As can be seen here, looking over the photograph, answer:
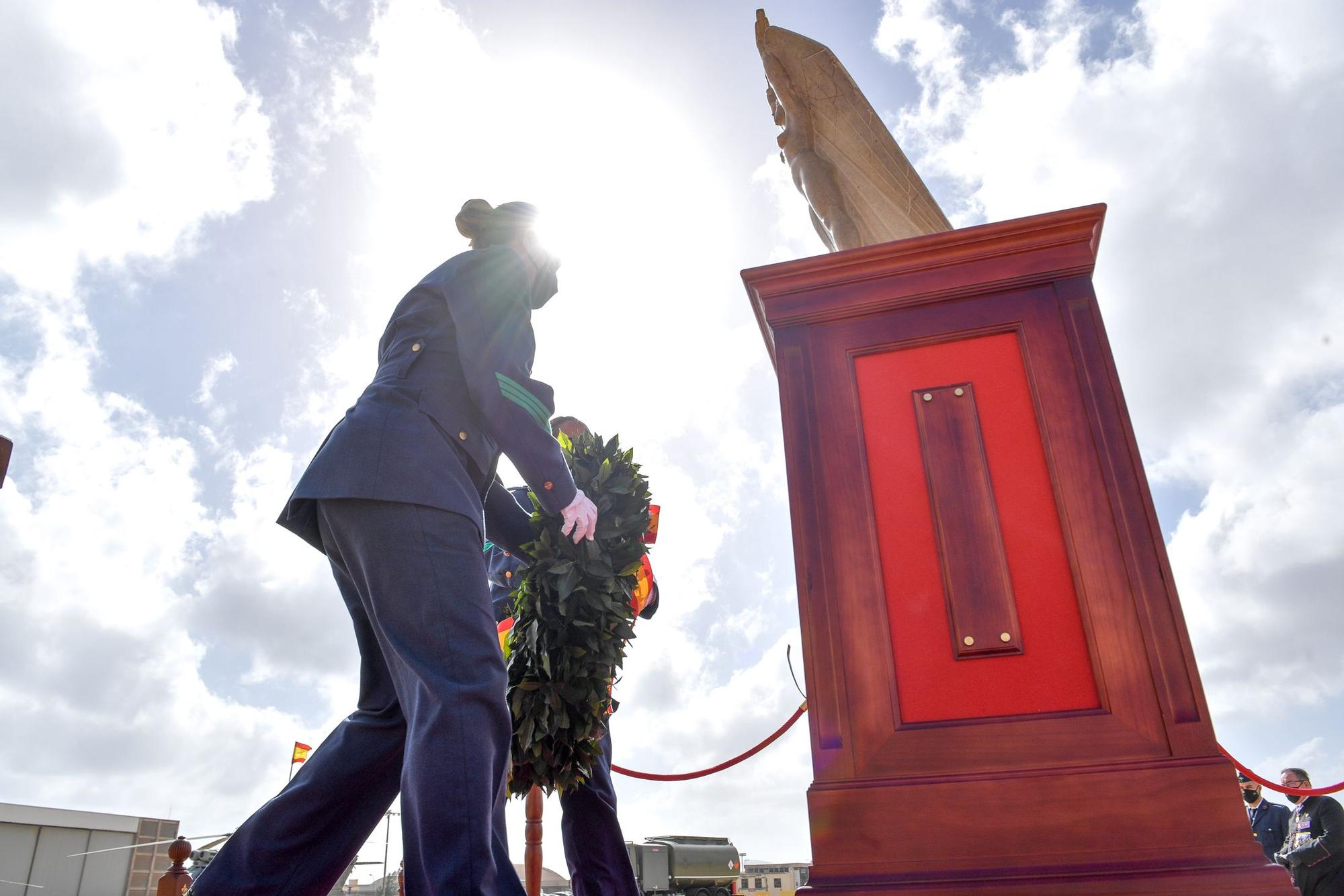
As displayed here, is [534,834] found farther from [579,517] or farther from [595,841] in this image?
[579,517]

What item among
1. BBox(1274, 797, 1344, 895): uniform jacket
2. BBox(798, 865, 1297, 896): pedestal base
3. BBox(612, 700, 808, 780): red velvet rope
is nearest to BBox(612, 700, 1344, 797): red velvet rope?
BBox(612, 700, 808, 780): red velvet rope

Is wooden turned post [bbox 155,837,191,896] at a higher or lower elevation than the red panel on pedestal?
lower

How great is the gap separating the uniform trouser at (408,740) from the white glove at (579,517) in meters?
0.26

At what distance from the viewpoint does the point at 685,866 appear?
18.1 m

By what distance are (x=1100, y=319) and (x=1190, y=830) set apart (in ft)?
4.15

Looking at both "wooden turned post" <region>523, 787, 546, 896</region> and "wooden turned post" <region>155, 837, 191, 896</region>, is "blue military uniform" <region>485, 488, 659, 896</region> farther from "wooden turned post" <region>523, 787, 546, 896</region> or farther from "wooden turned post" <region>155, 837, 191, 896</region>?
"wooden turned post" <region>155, 837, 191, 896</region>

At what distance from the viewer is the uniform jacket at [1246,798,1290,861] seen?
23.3 feet

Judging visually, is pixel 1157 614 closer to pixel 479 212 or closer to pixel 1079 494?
pixel 1079 494

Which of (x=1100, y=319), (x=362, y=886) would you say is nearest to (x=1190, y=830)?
(x=1100, y=319)

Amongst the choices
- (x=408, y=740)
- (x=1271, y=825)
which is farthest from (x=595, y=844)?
(x=1271, y=825)

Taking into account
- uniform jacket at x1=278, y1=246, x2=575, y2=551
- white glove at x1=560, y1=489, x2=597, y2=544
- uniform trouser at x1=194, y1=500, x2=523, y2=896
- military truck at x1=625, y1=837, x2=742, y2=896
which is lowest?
military truck at x1=625, y1=837, x2=742, y2=896

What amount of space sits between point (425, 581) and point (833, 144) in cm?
314

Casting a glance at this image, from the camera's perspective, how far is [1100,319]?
2.22 meters

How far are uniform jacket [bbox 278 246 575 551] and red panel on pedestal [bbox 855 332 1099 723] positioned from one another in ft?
2.82
